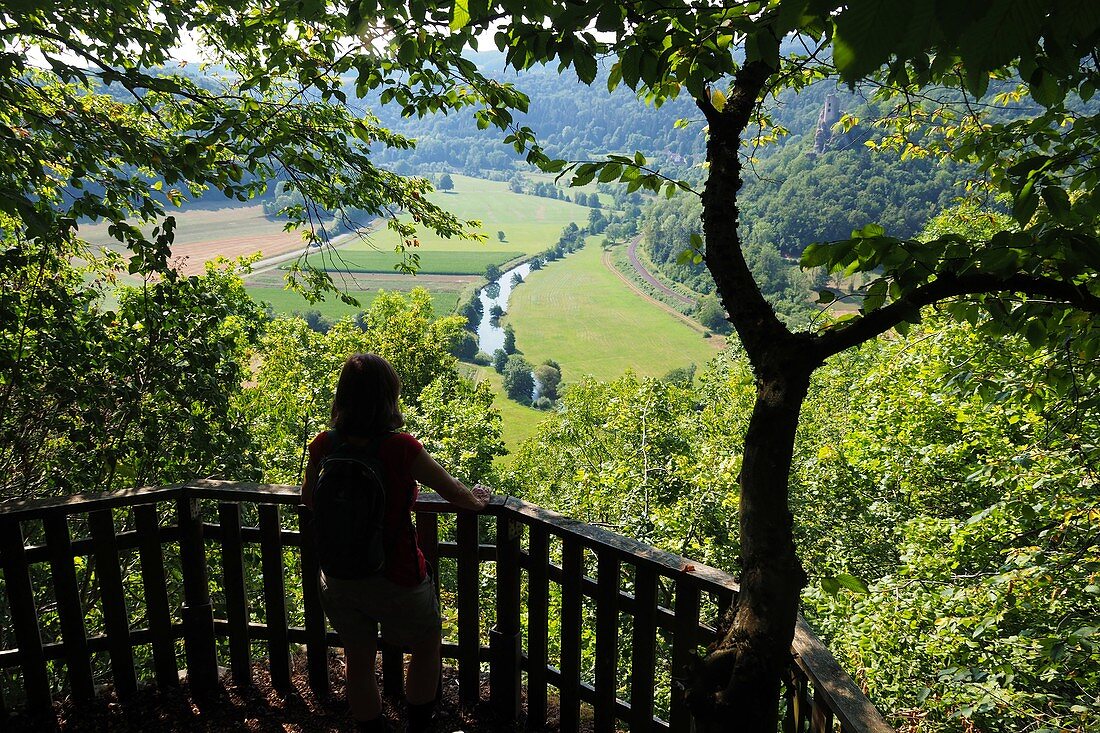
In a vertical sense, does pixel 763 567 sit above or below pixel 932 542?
above

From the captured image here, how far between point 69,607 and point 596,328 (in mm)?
85592

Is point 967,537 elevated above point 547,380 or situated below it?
Answer: above

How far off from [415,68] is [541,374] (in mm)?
70932

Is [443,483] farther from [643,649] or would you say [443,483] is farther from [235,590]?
[235,590]

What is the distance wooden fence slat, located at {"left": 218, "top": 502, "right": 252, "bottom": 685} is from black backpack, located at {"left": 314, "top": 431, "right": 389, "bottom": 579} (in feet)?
3.33

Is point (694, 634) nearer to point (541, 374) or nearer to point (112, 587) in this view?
point (112, 587)

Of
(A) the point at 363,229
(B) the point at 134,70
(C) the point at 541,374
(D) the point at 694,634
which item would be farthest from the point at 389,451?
(C) the point at 541,374

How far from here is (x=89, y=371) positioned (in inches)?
247

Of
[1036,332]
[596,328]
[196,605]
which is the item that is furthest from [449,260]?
[1036,332]

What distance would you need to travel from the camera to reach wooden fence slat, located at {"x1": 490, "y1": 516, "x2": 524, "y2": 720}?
9.53ft

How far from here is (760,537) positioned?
1752 millimetres

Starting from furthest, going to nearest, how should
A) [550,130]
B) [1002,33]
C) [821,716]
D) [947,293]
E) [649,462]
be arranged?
[550,130] → [649,462] → [821,716] → [947,293] → [1002,33]

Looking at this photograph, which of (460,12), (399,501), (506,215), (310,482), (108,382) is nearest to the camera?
(460,12)

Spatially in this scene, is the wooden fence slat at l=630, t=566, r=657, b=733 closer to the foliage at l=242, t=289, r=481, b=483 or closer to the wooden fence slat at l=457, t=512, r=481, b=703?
the wooden fence slat at l=457, t=512, r=481, b=703
